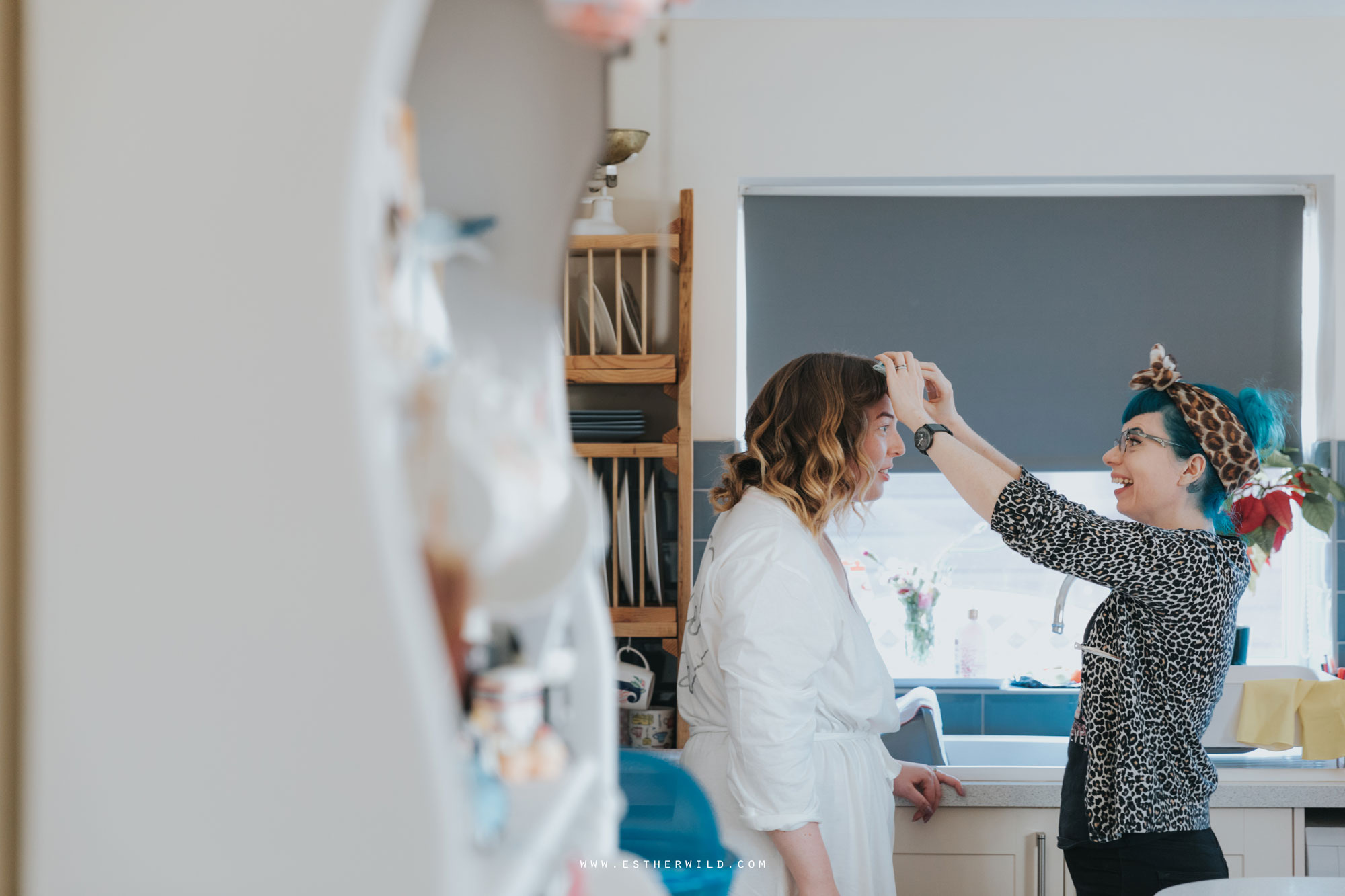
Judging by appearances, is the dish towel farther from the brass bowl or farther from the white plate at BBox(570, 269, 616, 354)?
the brass bowl

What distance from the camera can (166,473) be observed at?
1.20ft

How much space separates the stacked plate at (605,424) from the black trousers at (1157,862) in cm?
137

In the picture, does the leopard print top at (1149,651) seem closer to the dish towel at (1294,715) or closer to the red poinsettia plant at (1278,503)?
the dish towel at (1294,715)

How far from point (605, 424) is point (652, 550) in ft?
1.10

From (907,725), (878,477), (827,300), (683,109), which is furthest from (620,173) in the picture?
(907,725)

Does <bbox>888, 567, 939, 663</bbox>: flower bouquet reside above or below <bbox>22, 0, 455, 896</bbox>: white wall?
below

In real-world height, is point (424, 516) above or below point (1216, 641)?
above

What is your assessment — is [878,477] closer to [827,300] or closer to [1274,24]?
[827,300]

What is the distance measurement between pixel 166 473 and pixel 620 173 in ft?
8.30

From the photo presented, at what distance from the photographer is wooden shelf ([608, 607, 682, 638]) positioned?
95.8 inches

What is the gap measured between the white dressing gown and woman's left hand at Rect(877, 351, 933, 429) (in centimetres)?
26

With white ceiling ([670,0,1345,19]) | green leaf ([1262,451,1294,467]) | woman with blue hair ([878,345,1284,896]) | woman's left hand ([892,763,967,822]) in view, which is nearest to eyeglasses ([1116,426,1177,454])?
woman with blue hair ([878,345,1284,896])

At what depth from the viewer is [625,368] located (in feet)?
8.04

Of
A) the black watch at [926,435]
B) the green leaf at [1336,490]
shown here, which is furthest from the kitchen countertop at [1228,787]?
the black watch at [926,435]
